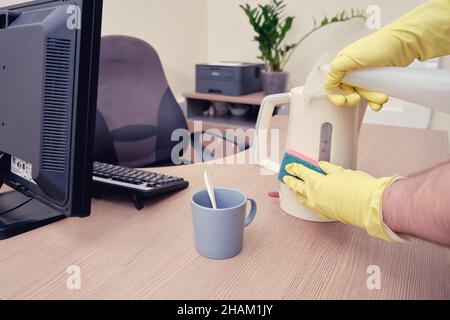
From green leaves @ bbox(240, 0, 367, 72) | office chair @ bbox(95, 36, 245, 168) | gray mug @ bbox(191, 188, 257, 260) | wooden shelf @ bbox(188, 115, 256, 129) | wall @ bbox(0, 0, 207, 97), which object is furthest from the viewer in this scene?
wooden shelf @ bbox(188, 115, 256, 129)

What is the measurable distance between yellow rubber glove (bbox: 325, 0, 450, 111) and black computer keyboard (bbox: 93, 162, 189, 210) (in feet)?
1.20

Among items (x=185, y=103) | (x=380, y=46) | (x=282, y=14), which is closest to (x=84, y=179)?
(x=380, y=46)

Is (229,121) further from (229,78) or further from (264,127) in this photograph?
(264,127)

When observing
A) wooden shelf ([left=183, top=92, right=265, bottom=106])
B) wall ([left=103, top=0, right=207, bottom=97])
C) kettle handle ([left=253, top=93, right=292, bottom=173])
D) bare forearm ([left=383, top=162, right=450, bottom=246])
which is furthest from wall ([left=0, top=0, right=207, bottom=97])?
bare forearm ([left=383, top=162, right=450, bottom=246])

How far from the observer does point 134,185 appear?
750mm

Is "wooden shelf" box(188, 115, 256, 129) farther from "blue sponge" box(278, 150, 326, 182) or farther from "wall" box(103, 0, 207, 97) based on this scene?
"blue sponge" box(278, 150, 326, 182)

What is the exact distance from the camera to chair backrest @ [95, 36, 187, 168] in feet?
4.74

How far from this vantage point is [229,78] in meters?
2.18

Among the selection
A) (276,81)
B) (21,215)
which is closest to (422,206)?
(21,215)

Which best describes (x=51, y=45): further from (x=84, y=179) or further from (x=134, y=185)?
(x=134, y=185)

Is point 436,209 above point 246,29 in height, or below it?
below

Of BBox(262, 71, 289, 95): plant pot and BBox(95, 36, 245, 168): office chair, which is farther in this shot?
BBox(262, 71, 289, 95): plant pot
